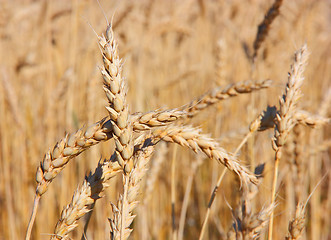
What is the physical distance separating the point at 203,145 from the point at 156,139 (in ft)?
0.33

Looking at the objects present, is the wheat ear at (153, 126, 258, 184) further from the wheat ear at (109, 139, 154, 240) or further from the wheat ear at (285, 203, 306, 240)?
the wheat ear at (285, 203, 306, 240)

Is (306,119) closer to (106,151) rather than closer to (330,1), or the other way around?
(106,151)

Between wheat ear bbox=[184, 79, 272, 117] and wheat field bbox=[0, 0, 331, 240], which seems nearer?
wheat field bbox=[0, 0, 331, 240]

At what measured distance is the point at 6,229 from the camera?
5.87 ft

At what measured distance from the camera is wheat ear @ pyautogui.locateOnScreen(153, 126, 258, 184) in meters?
0.68

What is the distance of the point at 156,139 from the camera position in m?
0.69

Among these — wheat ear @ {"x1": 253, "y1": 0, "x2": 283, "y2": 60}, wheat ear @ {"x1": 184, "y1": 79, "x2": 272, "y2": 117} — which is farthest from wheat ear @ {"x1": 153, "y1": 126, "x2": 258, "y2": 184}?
wheat ear @ {"x1": 253, "y1": 0, "x2": 283, "y2": 60}

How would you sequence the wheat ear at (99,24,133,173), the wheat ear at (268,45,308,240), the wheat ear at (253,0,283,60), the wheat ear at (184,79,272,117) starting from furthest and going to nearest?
the wheat ear at (253,0,283,60), the wheat ear at (184,79,272,117), the wheat ear at (268,45,308,240), the wheat ear at (99,24,133,173)

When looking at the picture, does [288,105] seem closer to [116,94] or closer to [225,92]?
[225,92]

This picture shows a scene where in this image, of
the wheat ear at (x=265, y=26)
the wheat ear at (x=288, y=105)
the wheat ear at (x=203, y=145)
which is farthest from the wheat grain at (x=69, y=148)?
the wheat ear at (x=265, y=26)

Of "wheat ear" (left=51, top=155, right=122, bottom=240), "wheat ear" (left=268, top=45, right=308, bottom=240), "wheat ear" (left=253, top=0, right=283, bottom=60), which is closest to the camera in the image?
"wheat ear" (left=51, top=155, right=122, bottom=240)

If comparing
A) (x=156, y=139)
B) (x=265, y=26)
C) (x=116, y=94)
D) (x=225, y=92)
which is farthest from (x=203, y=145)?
(x=265, y=26)

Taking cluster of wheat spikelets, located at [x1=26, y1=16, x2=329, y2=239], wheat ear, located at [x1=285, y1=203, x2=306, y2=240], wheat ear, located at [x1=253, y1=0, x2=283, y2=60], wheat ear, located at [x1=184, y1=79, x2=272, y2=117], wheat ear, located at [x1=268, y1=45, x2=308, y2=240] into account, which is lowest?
wheat ear, located at [x1=285, y1=203, x2=306, y2=240]

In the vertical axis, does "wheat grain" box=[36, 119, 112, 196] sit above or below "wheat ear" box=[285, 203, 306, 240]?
above
